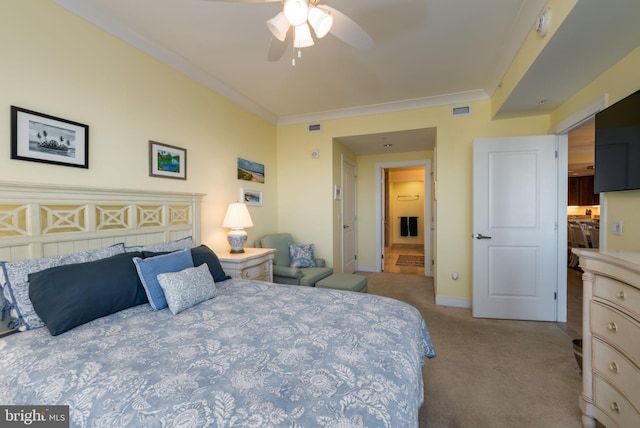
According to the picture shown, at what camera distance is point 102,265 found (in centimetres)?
161

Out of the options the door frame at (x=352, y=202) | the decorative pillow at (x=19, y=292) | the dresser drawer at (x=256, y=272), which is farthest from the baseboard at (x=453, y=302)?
the decorative pillow at (x=19, y=292)

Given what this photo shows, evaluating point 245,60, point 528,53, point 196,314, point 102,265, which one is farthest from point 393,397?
point 245,60

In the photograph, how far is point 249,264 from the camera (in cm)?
282

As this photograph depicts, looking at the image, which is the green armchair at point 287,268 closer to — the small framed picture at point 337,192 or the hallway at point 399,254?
the small framed picture at point 337,192

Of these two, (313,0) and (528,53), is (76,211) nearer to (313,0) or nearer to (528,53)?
(313,0)

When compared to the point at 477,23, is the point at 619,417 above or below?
below

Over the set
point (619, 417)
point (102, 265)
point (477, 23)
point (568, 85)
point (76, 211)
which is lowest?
point (619, 417)

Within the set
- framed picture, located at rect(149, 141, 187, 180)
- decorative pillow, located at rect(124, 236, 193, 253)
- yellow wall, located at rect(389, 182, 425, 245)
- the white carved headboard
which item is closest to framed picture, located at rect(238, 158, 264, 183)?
framed picture, located at rect(149, 141, 187, 180)

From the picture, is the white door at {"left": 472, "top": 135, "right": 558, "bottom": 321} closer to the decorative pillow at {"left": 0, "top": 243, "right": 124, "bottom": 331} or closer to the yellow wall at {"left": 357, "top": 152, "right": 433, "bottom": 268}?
the yellow wall at {"left": 357, "top": 152, "right": 433, "bottom": 268}

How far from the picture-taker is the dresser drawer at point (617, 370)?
1.27 meters

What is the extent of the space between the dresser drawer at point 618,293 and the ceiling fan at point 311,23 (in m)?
1.86

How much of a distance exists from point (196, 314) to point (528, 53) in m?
2.97

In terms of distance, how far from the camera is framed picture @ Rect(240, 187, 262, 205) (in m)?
3.59

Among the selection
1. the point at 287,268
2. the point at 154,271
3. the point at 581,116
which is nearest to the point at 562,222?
the point at 581,116
